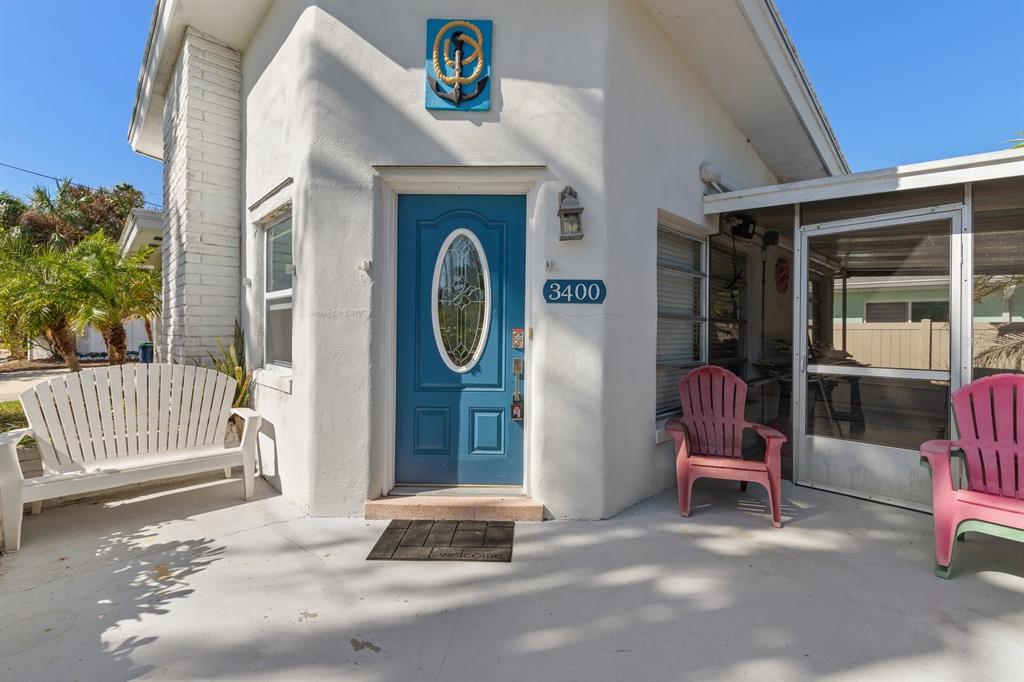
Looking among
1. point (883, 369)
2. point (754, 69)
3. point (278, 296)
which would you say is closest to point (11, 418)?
point (278, 296)

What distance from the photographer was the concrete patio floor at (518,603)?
6.61 feet

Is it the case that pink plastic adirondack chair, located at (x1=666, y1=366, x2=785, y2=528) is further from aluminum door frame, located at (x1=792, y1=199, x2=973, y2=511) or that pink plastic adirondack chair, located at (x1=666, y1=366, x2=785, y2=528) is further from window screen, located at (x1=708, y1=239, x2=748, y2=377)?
window screen, located at (x1=708, y1=239, x2=748, y2=377)

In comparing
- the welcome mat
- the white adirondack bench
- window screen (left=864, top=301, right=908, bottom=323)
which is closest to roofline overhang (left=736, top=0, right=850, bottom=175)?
window screen (left=864, top=301, right=908, bottom=323)

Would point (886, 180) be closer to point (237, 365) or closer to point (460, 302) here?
point (460, 302)

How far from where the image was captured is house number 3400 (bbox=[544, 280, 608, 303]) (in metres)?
3.46

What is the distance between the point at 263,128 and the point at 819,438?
19.1 ft

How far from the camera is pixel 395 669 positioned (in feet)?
6.47

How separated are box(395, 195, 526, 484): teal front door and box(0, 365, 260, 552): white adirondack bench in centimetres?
144

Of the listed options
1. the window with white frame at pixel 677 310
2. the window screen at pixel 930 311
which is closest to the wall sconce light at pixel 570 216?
the window with white frame at pixel 677 310

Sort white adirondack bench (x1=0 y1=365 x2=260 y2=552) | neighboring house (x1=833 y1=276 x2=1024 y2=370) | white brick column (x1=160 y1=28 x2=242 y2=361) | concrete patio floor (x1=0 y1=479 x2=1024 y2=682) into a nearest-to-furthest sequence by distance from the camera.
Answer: concrete patio floor (x1=0 y1=479 x2=1024 y2=682)
white adirondack bench (x1=0 y1=365 x2=260 y2=552)
neighboring house (x1=833 y1=276 x2=1024 y2=370)
white brick column (x1=160 y1=28 x2=242 y2=361)

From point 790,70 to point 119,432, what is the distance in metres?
6.97

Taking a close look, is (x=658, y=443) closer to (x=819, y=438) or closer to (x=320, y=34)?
(x=819, y=438)

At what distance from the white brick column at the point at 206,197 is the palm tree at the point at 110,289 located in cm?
228

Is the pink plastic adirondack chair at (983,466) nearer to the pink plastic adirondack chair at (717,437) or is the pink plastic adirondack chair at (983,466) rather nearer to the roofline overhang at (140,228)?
the pink plastic adirondack chair at (717,437)
